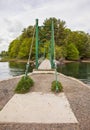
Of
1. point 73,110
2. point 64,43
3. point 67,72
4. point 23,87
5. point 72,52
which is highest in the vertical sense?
point 64,43

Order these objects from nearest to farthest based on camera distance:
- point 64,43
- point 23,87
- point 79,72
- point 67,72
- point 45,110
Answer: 1. point 45,110
2. point 23,87
3. point 79,72
4. point 67,72
5. point 64,43

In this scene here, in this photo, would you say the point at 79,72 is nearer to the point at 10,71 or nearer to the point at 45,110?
the point at 10,71

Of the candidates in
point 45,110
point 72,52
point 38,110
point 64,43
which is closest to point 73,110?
point 45,110

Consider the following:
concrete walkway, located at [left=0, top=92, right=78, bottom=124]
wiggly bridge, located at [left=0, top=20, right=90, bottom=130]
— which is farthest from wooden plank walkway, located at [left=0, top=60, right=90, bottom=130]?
concrete walkway, located at [left=0, top=92, right=78, bottom=124]

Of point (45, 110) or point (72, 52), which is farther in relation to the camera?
point (72, 52)

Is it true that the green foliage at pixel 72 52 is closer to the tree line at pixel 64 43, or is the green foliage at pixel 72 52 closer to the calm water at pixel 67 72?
the tree line at pixel 64 43

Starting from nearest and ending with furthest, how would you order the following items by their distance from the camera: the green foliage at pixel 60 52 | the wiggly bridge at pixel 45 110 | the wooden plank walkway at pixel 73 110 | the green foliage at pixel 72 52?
the wooden plank walkway at pixel 73 110 < the wiggly bridge at pixel 45 110 < the green foliage at pixel 60 52 < the green foliage at pixel 72 52

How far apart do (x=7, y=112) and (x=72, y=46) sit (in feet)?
157

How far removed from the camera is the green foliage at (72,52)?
1999 inches

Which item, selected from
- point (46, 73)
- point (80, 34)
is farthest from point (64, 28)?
point (46, 73)

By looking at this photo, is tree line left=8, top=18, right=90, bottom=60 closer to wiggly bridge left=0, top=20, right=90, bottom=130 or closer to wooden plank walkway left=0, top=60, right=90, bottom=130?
wooden plank walkway left=0, top=60, right=90, bottom=130

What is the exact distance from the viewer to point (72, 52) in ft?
166

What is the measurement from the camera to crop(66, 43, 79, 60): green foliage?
5077 centimetres

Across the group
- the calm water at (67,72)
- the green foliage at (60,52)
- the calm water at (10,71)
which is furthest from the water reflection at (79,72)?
the green foliage at (60,52)
